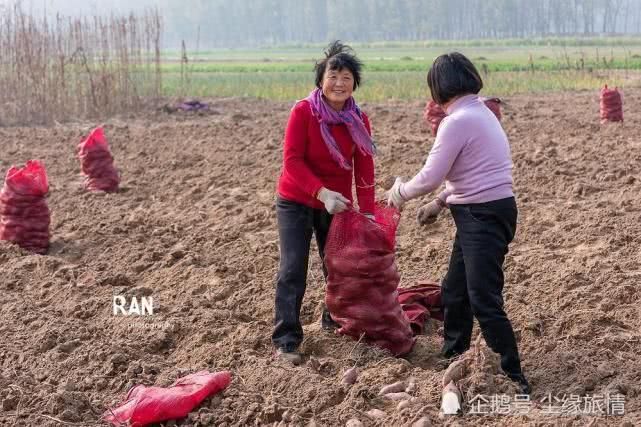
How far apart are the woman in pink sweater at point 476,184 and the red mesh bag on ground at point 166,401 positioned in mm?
1167

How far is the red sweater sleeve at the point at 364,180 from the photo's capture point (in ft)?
14.3

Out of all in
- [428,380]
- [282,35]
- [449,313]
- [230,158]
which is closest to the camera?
[428,380]

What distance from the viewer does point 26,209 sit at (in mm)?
6625

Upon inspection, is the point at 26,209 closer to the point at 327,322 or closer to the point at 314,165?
the point at 327,322

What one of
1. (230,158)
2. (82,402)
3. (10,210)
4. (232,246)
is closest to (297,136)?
(82,402)

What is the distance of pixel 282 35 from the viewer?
110062 mm

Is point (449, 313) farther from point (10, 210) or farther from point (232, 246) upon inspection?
point (10, 210)

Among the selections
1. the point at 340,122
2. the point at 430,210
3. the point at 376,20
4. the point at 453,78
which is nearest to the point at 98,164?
the point at 340,122

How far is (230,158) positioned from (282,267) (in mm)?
5429

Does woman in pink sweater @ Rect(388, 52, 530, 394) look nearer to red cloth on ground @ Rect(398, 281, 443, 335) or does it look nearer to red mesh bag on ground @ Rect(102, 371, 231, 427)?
red cloth on ground @ Rect(398, 281, 443, 335)

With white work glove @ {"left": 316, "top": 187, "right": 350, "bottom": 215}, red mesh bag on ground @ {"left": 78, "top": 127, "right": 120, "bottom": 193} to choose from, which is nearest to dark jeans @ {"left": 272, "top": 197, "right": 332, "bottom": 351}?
white work glove @ {"left": 316, "top": 187, "right": 350, "bottom": 215}

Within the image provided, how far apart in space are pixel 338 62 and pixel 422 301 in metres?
1.55

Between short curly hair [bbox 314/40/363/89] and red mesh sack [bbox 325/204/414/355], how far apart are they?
68 cm

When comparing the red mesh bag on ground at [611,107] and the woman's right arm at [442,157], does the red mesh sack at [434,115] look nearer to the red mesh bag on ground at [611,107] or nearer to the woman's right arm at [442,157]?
the red mesh bag on ground at [611,107]
